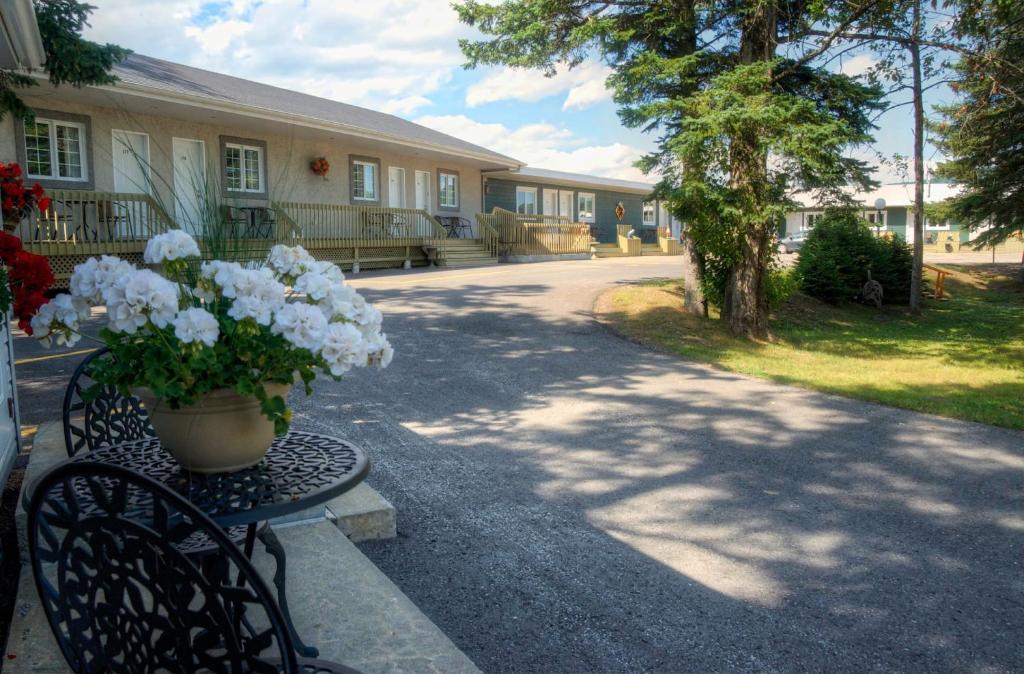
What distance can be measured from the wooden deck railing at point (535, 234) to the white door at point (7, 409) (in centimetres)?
1887

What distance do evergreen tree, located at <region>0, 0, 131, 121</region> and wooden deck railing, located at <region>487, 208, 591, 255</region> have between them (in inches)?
621

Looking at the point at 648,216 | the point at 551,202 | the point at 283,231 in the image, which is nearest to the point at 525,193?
the point at 551,202

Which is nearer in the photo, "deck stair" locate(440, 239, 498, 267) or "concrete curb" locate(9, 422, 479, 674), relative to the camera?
"concrete curb" locate(9, 422, 479, 674)

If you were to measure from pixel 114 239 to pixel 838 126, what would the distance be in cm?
1221

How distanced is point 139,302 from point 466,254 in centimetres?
1997

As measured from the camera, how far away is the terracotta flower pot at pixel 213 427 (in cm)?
217

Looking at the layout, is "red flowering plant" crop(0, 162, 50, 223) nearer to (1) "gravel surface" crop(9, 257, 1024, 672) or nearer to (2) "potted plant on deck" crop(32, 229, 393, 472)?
(1) "gravel surface" crop(9, 257, 1024, 672)

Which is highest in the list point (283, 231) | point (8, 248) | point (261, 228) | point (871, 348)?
point (283, 231)

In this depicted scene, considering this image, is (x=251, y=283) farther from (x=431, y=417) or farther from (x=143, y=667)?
(x=431, y=417)

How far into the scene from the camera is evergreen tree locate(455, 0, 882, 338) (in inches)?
400

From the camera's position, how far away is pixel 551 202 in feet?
98.7

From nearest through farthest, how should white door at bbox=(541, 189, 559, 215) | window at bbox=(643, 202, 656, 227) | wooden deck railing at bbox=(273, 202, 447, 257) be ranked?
1. wooden deck railing at bbox=(273, 202, 447, 257)
2. white door at bbox=(541, 189, 559, 215)
3. window at bbox=(643, 202, 656, 227)

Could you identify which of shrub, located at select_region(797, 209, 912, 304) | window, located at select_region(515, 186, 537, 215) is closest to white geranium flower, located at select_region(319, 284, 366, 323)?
shrub, located at select_region(797, 209, 912, 304)

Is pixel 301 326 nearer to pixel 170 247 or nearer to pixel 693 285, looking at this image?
pixel 170 247
